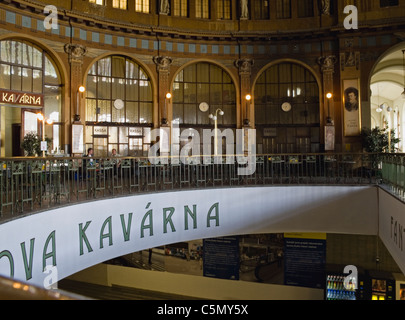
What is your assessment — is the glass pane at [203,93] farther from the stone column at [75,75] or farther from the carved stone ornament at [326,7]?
the carved stone ornament at [326,7]

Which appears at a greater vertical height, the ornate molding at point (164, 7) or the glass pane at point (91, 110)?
the ornate molding at point (164, 7)

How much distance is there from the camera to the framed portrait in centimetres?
1384

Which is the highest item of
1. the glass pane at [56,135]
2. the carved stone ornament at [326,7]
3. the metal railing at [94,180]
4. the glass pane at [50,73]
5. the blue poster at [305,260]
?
the carved stone ornament at [326,7]

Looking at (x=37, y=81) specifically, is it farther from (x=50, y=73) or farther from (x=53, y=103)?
(x=53, y=103)

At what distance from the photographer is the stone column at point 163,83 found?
14234mm

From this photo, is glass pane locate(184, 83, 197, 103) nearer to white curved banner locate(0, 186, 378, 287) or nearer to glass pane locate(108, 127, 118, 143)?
glass pane locate(108, 127, 118, 143)

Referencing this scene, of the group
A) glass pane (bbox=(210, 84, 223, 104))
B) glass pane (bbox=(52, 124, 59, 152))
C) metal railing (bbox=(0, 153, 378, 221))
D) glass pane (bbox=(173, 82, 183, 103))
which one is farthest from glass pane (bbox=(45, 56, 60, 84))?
glass pane (bbox=(210, 84, 223, 104))

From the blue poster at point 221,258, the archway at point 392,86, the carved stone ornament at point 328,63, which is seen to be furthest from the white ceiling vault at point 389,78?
the blue poster at point 221,258

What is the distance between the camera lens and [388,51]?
13.7m

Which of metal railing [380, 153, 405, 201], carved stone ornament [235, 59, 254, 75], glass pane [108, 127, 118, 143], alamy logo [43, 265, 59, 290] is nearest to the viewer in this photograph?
alamy logo [43, 265, 59, 290]

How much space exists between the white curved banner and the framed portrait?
4.42 m

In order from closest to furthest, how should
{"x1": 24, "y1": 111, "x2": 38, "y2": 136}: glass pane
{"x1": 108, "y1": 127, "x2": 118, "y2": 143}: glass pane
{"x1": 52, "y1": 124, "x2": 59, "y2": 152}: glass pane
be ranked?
{"x1": 24, "y1": 111, "x2": 38, "y2": 136}: glass pane → {"x1": 52, "y1": 124, "x2": 59, "y2": 152}: glass pane → {"x1": 108, "y1": 127, "x2": 118, "y2": 143}: glass pane

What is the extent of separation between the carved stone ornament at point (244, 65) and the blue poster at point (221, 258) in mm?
6697

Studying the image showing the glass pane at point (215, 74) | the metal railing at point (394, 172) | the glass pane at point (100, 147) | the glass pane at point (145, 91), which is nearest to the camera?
the metal railing at point (394, 172)
